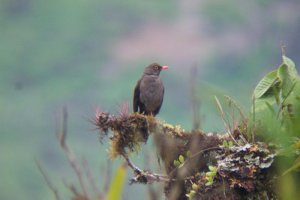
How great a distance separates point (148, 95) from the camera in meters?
5.52

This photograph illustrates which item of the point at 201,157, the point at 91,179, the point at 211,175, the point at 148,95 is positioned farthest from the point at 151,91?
the point at 91,179

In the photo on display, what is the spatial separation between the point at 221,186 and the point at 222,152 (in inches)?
8.9

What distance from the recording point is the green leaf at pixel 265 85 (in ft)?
9.73

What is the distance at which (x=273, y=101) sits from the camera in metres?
2.94

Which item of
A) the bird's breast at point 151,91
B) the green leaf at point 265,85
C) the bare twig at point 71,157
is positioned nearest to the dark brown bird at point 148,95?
the bird's breast at point 151,91

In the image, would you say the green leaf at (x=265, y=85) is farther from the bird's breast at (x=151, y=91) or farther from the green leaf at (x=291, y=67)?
the bird's breast at (x=151, y=91)

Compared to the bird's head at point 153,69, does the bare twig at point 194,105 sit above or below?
above

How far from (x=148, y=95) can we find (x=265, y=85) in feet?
8.52

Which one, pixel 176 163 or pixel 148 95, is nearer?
pixel 176 163

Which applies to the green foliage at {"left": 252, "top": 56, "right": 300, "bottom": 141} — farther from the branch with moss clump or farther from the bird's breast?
the bird's breast

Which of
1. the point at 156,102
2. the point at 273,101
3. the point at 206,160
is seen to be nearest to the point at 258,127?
the point at 273,101

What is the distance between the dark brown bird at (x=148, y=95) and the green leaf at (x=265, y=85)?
2471mm

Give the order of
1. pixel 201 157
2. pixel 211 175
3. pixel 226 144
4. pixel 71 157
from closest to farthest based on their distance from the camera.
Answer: pixel 71 157, pixel 211 175, pixel 226 144, pixel 201 157

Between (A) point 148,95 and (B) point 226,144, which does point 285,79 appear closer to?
(B) point 226,144
